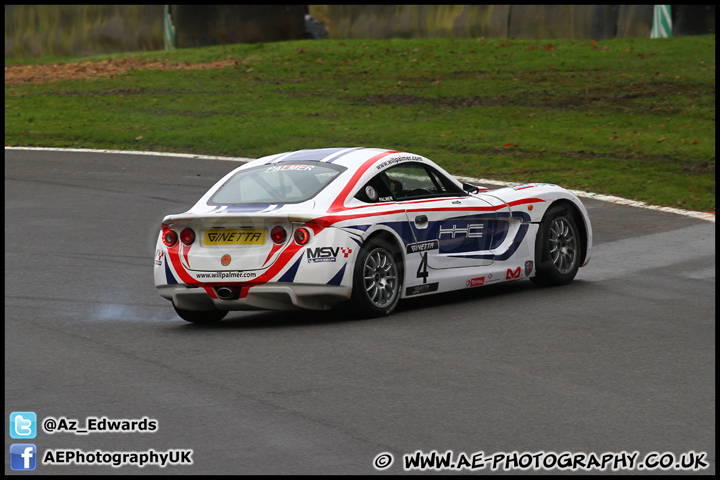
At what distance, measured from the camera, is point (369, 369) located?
7.25 meters

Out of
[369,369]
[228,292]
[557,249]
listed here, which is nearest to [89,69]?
[557,249]

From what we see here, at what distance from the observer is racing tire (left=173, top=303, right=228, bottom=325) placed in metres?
9.24

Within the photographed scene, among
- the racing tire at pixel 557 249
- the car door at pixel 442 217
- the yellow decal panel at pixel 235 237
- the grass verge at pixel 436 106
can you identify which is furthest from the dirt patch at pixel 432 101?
the yellow decal panel at pixel 235 237

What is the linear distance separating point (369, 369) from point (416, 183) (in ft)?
9.59

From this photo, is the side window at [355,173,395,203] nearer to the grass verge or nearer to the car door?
the car door

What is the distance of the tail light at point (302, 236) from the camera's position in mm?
8664

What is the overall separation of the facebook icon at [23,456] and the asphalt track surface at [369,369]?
0.19 ft

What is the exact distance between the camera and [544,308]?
31.0 feet

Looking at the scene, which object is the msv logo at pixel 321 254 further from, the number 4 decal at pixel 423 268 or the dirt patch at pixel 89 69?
the dirt patch at pixel 89 69

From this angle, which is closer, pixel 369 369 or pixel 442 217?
pixel 369 369

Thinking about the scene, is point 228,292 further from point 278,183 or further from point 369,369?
point 369,369

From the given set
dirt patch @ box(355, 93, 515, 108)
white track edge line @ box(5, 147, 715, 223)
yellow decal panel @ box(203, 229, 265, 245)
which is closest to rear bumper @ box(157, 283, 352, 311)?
yellow decal panel @ box(203, 229, 265, 245)

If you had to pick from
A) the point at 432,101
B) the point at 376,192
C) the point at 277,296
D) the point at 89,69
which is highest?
the point at 89,69

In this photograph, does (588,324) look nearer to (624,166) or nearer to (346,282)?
(346,282)
